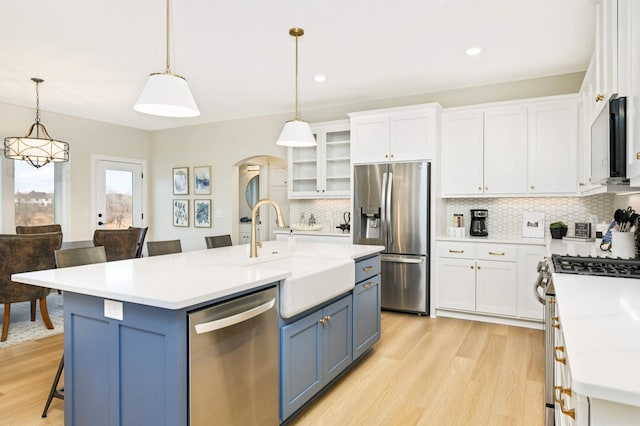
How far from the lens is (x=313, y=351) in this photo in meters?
2.43

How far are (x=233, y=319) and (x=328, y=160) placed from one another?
4.00m

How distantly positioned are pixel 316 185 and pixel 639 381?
4969 millimetres

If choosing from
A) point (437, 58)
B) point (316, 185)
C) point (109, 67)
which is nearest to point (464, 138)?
point (437, 58)

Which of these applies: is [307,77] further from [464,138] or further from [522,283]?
[522,283]

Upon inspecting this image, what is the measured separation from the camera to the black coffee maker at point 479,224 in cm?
462

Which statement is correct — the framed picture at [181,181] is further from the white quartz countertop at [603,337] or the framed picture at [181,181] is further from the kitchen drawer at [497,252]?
the white quartz countertop at [603,337]

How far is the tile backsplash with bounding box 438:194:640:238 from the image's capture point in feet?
13.7

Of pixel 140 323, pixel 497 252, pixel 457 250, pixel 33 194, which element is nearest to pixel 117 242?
pixel 33 194

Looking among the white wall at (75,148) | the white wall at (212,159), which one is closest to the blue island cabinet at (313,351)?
the white wall at (212,159)

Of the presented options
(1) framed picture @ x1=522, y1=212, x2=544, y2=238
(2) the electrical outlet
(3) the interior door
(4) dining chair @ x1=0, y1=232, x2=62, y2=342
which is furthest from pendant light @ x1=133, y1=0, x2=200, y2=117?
(3) the interior door

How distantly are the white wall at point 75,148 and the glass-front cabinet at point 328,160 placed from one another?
11.2ft

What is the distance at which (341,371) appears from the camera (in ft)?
9.16

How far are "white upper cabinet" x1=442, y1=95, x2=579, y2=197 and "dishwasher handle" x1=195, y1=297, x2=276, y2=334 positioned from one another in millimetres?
3300

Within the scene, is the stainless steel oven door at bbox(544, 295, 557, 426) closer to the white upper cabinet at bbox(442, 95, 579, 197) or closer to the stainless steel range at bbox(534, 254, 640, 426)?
the stainless steel range at bbox(534, 254, 640, 426)
